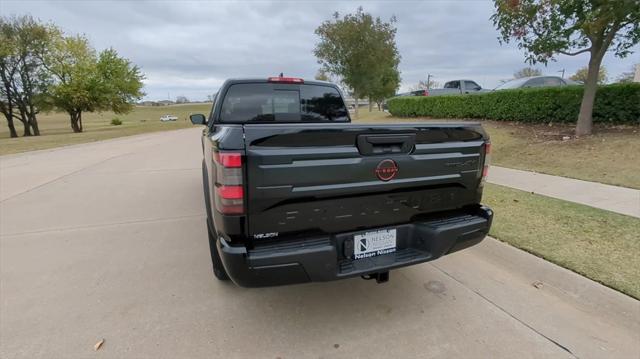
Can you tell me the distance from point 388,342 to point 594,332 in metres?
1.51

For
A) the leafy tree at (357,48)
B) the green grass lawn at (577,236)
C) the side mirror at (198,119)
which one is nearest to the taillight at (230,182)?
the green grass lawn at (577,236)

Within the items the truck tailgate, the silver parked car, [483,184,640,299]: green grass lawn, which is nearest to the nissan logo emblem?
the truck tailgate

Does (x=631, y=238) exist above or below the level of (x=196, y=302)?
above

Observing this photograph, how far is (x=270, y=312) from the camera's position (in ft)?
9.41

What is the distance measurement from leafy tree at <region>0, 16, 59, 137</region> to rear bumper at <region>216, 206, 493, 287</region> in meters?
42.4

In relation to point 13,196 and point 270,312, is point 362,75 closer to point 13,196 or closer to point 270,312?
point 13,196

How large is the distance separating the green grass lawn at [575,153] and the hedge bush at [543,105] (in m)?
0.43

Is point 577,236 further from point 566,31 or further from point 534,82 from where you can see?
point 534,82

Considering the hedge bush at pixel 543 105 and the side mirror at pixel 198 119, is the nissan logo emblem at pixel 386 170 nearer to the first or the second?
the side mirror at pixel 198 119

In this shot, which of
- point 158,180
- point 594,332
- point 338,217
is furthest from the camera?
point 158,180

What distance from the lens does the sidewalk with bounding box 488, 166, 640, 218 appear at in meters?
4.84

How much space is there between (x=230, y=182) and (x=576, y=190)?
237 inches

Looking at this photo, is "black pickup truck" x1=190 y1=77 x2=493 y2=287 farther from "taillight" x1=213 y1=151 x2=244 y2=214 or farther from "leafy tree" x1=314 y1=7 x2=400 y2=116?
"leafy tree" x1=314 y1=7 x2=400 y2=116

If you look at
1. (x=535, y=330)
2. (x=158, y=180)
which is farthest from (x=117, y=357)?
(x=158, y=180)
